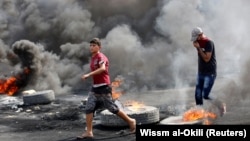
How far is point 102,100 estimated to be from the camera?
7.27 meters

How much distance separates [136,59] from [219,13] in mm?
4341

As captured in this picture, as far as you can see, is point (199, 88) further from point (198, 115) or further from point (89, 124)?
point (89, 124)

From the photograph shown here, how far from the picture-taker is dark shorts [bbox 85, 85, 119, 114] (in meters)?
7.24

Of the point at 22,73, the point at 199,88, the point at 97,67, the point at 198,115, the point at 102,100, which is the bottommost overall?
the point at 198,115

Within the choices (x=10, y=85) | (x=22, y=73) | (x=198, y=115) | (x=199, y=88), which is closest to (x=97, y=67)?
(x=199, y=88)

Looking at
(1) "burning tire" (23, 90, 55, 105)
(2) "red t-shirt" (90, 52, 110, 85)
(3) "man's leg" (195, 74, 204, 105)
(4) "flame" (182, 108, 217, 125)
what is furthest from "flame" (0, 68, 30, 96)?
(3) "man's leg" (195, 74, 204, 105)

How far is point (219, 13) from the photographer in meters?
18.4

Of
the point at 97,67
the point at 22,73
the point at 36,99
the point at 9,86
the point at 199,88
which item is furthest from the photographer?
the point at 22,73

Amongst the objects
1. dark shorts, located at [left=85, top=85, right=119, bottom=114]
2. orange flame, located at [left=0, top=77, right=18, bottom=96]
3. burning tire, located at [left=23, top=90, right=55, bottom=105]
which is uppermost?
orange flame, located at [left=0, top=77, right=18, bottom=96]

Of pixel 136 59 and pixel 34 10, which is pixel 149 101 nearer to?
pixel 136 59

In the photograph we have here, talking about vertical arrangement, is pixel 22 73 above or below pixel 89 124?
above

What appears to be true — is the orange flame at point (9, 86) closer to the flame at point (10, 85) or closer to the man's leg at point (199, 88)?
the flame at point (10, 85)

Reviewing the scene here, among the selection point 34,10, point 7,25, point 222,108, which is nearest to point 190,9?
point 34,10

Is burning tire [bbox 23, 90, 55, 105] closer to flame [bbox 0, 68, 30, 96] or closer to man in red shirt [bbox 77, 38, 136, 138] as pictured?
flame [bbox 0, 68, 30, 96]
